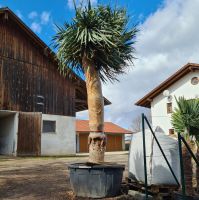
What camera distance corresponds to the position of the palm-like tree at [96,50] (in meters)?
7.02

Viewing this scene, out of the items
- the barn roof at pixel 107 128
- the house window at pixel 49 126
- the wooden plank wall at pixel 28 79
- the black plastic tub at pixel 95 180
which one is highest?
the wooden plank wall at pixel 28 79

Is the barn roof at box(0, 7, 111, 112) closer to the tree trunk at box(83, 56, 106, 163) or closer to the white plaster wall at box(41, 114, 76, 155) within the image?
the white plaster wall at box(41, 114, 76, 155)

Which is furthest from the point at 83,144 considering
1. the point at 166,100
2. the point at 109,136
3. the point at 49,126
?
the point at 49,126

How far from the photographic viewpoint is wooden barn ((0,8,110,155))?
19203 mm

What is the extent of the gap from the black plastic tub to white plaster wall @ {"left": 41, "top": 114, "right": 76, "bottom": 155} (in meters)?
14.5

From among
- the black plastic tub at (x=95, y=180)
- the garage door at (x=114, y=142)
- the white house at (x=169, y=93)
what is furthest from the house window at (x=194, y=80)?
the black plastic tub at (x=95, y=180)

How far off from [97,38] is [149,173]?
3324 mm

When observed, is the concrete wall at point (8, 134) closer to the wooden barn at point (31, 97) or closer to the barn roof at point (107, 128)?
the wooden barn at point (31, 97)

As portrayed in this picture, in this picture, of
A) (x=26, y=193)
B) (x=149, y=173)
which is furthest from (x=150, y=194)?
(x=26, y=193)

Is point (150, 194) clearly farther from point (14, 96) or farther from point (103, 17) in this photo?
point (14, 96)

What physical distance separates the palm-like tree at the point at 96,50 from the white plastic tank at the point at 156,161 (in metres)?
0.86

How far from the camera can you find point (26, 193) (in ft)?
22.2

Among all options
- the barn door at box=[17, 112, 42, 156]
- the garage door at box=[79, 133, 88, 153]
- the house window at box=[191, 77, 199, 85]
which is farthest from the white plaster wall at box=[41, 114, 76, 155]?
the garage door at box=[79, 133, 88, 153]

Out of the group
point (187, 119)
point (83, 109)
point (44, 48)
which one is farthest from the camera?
point (83, 109)
